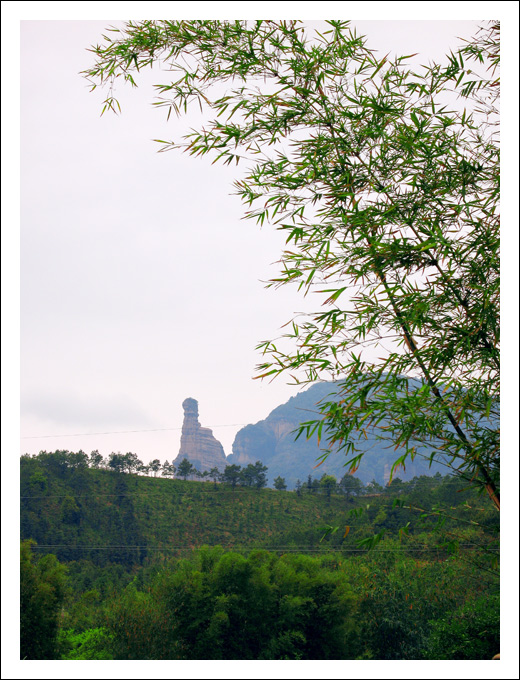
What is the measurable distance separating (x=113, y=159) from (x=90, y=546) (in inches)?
618

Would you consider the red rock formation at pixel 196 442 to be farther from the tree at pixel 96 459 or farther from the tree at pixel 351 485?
the tree at pixel 351 485

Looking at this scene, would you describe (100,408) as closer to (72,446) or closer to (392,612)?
(72,446)

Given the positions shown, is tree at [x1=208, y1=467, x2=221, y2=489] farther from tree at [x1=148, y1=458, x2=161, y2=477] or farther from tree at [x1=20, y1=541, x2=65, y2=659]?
tree at [x1=20, y1=541, x2=65, y2=659]

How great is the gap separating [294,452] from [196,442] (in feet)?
51.9

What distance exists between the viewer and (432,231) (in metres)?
2.80

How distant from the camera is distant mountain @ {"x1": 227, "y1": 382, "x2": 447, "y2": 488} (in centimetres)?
2630

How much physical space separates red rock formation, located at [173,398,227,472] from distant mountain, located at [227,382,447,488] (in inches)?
74.5

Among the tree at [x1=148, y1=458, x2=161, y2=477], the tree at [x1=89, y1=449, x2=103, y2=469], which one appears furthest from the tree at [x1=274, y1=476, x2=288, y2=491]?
the tree at [x1=89, y1=449, x2=103, y2=469]

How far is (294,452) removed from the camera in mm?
39656

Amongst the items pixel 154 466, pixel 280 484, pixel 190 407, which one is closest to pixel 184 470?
pixel 154 466

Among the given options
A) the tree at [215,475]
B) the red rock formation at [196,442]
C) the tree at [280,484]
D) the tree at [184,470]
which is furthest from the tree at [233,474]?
the red rock formation at [196,442]

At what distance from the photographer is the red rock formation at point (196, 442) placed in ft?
165

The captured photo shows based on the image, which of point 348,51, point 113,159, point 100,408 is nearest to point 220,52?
point 348,51

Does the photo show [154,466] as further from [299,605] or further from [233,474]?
[299,605]
